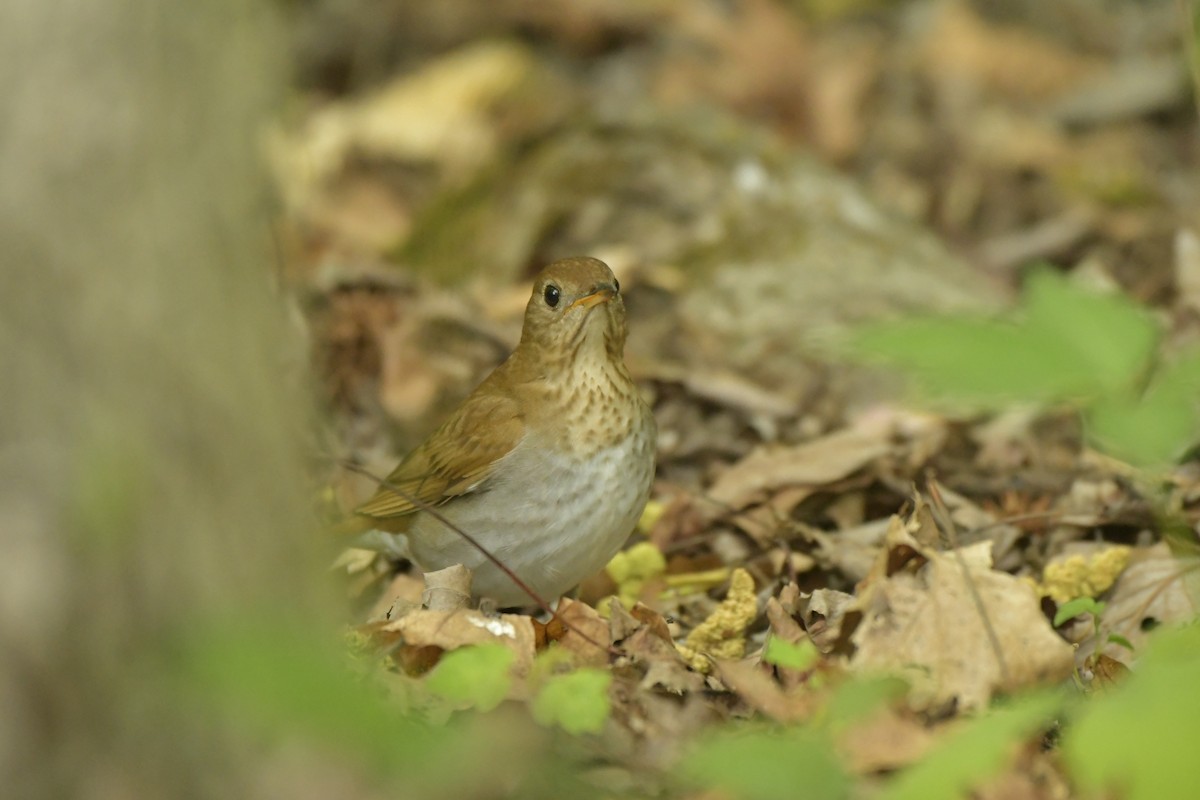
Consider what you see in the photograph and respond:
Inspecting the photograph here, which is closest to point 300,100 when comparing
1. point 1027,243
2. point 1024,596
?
point 1027,243

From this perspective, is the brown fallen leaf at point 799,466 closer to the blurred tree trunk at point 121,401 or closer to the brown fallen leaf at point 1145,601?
the brown fallen leaf at point 1145,601

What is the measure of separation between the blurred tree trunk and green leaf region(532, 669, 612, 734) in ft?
1.72

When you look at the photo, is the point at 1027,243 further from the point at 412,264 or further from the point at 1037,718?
the point at 1037,718

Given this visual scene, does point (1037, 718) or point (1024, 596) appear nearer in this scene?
point (1037, 718)

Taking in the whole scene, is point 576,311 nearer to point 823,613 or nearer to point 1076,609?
point 823,613

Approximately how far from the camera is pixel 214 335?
2725 mm

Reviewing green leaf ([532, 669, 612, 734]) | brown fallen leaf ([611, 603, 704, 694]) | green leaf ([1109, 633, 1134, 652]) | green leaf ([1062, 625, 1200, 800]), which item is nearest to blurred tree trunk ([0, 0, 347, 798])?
green leaf ([532, 669, 612, 734])

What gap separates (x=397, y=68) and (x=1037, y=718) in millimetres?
10069

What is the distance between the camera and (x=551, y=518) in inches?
175

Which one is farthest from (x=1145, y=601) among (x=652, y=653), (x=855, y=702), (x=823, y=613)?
(x=855, y=702)

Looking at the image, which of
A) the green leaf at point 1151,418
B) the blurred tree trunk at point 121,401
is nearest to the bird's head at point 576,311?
the blurred tree trunk at point 121,401

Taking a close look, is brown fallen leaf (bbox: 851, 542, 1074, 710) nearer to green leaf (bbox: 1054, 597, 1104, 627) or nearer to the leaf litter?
the leaf litter

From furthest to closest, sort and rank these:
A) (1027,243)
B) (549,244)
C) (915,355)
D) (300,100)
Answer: (300,100), (1027,243), (549,244), (915,355)

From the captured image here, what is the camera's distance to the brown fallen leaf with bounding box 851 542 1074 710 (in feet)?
10.7
